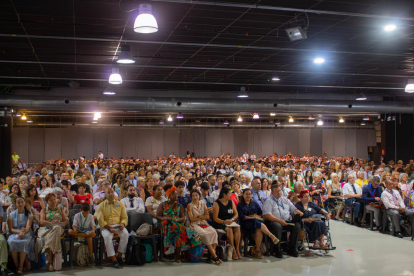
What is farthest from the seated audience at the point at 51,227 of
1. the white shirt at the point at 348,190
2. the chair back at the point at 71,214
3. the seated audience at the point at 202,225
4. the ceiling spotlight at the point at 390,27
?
the ceiling spotlight at the point at 390,27

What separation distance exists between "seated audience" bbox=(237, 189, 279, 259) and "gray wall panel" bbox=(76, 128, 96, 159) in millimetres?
19368

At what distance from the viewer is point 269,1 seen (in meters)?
5.99

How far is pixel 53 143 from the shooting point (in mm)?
23766

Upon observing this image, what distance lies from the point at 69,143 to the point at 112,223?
19208mm

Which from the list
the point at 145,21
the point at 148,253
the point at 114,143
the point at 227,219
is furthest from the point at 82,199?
the point at 114,143

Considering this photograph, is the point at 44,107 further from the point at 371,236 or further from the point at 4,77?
the point at 371,236

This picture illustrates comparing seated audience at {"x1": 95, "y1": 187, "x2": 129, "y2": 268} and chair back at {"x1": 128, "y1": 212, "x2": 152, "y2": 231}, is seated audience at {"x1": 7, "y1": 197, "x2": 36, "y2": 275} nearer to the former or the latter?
seated audience at {"x1": 95, "y1": 187, "x2": 129, "y2": 268}

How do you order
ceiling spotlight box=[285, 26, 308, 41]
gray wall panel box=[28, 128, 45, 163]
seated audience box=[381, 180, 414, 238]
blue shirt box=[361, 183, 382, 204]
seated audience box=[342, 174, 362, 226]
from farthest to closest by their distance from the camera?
gray wall panel box=[28, 128, 45, 163]
seated audience box=[342, 174, 362, 226]
blue shirt box=[361, 183, 382, 204]
seated audience box=[381, 180, 414, 238]
ceiling spotlight box=[285, 26, 308, 41]

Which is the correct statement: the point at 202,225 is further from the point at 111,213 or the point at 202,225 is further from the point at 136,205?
the point at 111,213

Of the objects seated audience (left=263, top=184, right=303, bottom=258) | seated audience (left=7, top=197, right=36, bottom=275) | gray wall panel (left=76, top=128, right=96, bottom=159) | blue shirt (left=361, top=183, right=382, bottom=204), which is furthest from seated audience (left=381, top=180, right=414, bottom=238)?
gray wall panel (left=76, top=128, right=96, bottom=159)

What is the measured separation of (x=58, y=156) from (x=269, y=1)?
68.2 ft

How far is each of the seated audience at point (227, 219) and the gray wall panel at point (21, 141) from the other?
20.0 metres

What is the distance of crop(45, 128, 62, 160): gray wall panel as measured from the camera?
77.8ft

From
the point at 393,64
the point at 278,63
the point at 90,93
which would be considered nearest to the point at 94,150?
the point at 90,93
